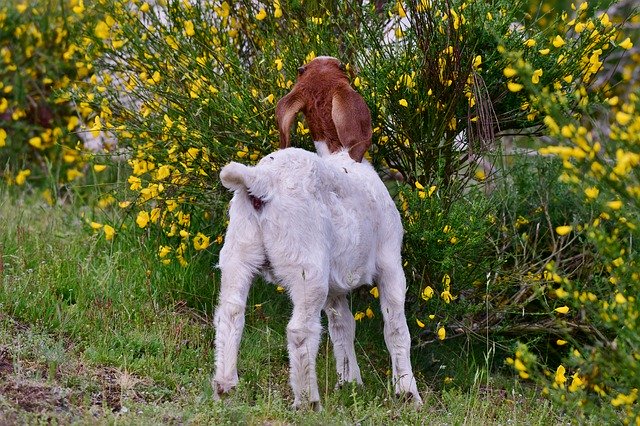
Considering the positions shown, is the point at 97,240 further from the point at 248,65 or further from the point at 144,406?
the point at 144,406

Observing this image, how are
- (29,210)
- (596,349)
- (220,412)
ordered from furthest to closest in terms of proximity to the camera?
1. (29,210)
2. (220,412)
3. (596,349)

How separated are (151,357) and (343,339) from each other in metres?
0.95

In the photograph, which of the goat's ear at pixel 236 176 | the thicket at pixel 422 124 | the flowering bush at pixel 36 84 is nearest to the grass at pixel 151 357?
the thicket at pixel 422 124

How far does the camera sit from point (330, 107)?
4.92 meters

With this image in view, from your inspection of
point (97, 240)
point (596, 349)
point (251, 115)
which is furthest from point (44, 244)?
point (596, 349)

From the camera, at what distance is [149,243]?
6.11 m

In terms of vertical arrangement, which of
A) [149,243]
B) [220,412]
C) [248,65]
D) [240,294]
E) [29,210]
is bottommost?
[220,412]

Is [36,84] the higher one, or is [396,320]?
[36,84]

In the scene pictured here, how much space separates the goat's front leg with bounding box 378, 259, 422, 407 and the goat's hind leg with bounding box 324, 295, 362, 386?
250 mm

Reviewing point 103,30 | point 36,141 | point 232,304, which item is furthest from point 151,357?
point 36,141

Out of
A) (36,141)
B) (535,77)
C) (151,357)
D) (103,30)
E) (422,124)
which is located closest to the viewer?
(535,77)

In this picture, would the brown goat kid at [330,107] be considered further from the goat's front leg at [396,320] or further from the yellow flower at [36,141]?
the yellow flower at [36,141]

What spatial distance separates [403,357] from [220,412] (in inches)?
42.0

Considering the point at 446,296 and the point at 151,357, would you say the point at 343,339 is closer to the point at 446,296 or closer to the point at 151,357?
the point at 446,296
